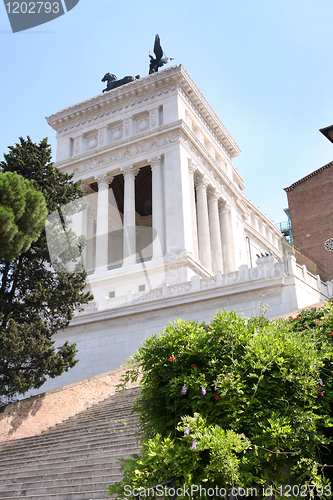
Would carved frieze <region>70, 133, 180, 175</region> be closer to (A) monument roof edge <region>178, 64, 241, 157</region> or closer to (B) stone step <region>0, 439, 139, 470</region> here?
(A) monument roof edge <region>178, 64, 241, 157</region>

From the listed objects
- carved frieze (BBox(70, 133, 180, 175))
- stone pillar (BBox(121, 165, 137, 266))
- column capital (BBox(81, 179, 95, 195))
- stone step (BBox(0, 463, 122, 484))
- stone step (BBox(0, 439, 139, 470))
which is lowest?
stone step (BBox(0, 463, 122, 484))

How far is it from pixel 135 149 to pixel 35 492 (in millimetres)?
30288

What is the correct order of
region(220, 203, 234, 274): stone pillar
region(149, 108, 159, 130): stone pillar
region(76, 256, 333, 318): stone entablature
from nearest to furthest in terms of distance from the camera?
1. region(76, 256, 333, 318): stone entablature
2. region(149, 108, 159, 130): stone pillar
3. region(220, 203, 234, 274): stone pillar

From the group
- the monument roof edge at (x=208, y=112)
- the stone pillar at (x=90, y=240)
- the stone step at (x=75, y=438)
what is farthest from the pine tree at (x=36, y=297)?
the monument roof edge at (x=208, y=112)

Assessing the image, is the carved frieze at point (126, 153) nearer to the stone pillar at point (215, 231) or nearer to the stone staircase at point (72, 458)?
the stone pillar at point (215, 231)

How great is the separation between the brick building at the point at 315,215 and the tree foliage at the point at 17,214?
78.8 ft

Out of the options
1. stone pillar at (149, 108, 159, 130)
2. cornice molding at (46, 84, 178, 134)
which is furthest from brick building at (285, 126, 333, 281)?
cornice molding at (46, 84, 178, 134)

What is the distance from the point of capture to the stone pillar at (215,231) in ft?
120

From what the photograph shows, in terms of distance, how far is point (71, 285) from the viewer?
16.8 metres

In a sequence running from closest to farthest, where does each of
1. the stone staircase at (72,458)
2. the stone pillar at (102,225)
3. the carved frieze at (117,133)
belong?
1. the stone staircase at (72,458)
2. the stone pillar at (102,225)
3. the carved frieze at (117,133)

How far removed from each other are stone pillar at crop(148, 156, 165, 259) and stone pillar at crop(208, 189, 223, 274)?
5658 mm

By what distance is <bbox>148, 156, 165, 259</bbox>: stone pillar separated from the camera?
32656 millimetres

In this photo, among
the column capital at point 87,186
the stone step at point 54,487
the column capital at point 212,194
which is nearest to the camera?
the stone step at point 54,487

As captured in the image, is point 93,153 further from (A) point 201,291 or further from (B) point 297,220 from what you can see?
(A) point 201,291
